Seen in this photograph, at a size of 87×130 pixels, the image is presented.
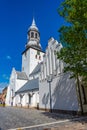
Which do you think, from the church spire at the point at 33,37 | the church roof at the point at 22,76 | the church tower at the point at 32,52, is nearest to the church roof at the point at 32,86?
the church roof at the point at 22,76

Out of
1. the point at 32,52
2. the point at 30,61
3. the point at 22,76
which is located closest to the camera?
the point at 22,76

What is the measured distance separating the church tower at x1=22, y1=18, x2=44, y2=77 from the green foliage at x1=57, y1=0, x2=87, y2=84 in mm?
36110

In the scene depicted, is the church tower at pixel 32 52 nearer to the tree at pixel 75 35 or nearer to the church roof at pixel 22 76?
the church roof at pixel 22 76

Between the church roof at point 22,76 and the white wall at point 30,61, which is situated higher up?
the white wall at point 30,61

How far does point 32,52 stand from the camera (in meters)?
48.8

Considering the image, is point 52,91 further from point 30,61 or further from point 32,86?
point 30,61

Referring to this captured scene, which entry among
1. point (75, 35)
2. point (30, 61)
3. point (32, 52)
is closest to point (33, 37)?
point (32, 52)

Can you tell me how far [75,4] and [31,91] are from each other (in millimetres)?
26276

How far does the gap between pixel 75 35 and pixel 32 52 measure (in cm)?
3861

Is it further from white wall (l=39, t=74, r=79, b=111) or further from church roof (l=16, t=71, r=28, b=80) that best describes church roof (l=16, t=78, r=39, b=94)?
white wall (l=39, t=74, r=79, b=111)

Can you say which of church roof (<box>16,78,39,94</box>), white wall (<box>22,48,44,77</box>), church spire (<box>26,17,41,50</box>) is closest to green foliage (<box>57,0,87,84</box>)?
church roof (<box>16,78,39,94</box>)

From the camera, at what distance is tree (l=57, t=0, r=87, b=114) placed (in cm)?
1002

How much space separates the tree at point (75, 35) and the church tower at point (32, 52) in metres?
36.1

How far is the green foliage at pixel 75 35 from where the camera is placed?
10.0m
